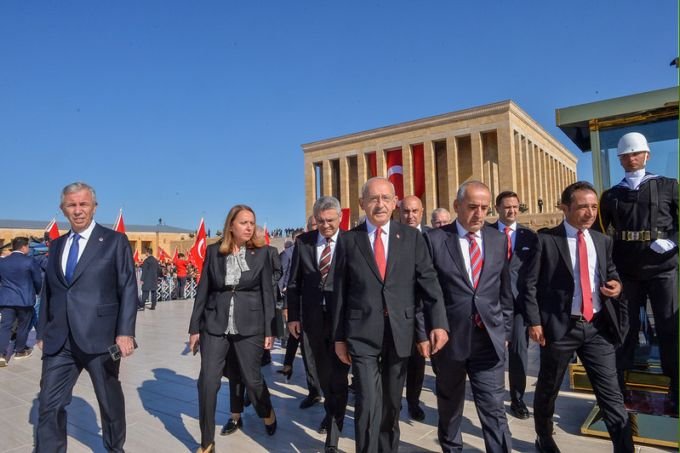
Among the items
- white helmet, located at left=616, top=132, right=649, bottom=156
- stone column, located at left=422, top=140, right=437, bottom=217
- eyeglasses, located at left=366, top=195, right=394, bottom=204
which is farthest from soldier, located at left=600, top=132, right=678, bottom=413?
stone column, located at left=422, top=140, right=437, bottom=217

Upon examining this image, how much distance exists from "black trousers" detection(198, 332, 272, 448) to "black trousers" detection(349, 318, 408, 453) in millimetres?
1212

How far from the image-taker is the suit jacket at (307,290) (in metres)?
4.52

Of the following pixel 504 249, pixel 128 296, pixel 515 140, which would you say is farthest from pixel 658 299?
pixel 515 140

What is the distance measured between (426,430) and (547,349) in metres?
1.38

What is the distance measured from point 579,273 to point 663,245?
0.89 meters

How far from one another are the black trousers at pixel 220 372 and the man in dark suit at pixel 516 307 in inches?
93.3

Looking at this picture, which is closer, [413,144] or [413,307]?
[413,307]

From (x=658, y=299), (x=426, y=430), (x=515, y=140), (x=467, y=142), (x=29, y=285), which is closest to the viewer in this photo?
(x=658, y=299)

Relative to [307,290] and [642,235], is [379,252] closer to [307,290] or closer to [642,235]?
[307,290]

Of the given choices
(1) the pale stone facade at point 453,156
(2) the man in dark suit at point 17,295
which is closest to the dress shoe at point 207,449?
(2) the man in dark suit at point 17,295

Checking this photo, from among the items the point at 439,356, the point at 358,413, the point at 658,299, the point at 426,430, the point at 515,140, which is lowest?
the point at 426,430

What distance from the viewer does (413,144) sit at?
41500 mm

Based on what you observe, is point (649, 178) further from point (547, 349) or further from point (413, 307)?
point (413, 307)

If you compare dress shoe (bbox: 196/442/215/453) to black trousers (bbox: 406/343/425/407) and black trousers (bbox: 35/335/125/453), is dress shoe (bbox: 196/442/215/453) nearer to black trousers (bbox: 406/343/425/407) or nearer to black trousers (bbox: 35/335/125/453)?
black trousers (bbox: 35/335/125/453)
